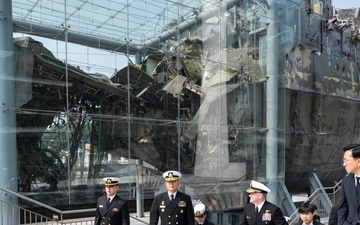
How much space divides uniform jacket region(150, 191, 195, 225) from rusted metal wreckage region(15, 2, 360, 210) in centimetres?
367

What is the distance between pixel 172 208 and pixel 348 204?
213 centimetres

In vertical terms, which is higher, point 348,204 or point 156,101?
point 156,101

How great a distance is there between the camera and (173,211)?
171 inches

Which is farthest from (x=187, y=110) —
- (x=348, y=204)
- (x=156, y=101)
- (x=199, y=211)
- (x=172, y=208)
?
(x=348, y=204)

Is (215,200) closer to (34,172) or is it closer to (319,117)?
(34,172)

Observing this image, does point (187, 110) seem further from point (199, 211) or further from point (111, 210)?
point (111, 210)

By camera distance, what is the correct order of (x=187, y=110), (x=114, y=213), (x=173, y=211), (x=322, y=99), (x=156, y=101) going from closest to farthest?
(x=173, y=211) < (x=114, y=213) < (x=156, y=101) < (x=187, y=110) < (x=322, y=99)

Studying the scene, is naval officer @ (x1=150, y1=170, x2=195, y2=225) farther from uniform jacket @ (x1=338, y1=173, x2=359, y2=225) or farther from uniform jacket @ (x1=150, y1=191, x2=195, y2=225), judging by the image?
uniform jacket @ (x1=338, y1=173, x2=359, y2=225)

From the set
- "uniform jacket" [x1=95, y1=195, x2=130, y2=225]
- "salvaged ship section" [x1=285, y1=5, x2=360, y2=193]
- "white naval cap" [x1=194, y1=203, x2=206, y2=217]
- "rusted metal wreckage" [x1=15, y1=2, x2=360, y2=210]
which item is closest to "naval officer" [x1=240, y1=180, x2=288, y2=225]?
"white naval cap" [x1=194, y1=203, x2=206, y2=217]

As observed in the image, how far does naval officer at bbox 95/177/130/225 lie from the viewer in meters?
4.62

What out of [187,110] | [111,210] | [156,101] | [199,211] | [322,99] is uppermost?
[322,99]

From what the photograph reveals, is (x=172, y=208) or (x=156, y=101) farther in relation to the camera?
(x=156, y=101)

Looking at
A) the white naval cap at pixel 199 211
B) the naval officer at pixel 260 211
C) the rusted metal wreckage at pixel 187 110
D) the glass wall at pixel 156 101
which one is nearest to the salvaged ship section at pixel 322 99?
the rusted metal wreckage at pixel 187 110

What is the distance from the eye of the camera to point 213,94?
384 inches
